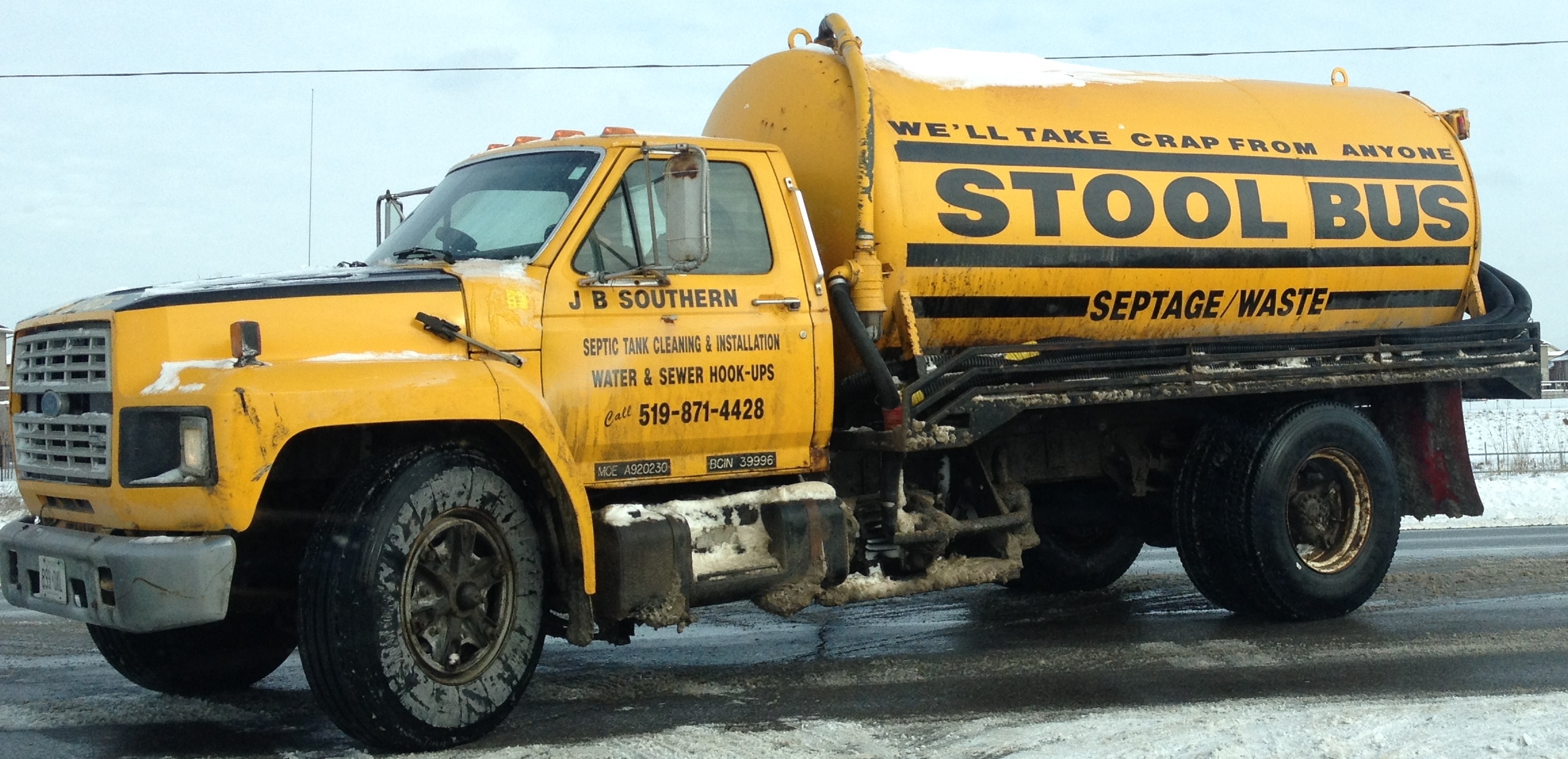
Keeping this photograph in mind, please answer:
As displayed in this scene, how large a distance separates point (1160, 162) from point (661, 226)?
300 cm

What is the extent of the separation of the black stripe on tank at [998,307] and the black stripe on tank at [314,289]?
244 centimetres

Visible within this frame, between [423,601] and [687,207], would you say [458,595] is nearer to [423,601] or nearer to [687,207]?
[423,601]

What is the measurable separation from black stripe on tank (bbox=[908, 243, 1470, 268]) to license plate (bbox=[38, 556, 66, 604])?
3.81 m

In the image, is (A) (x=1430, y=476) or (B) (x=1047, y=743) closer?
(B) (x=1047, y=743)

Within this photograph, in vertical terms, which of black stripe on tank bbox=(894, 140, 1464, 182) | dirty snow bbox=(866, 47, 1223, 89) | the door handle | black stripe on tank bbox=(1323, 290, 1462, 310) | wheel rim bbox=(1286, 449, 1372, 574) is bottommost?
wheel rim bbox=(1286, 449, 1372, 574)

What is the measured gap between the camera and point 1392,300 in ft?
28.7

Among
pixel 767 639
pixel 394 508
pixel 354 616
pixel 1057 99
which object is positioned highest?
pixel 1057 99

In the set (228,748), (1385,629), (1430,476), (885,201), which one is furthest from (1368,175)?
(228,748)

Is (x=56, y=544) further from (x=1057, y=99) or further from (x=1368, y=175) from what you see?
(x=1368, y=175)

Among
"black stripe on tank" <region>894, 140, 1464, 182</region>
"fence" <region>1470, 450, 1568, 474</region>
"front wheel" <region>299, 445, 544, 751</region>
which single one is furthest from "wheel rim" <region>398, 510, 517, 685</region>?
"fence" <region>1470, 450, 1568, 474</region>

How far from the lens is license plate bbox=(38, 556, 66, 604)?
5.21m

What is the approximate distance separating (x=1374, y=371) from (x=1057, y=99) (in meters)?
2.44

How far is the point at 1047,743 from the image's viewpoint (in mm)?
5266

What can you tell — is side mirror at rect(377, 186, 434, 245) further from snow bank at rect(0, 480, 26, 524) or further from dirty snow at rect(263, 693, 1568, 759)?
snow bank at rect(0, 480, 26, 524)
